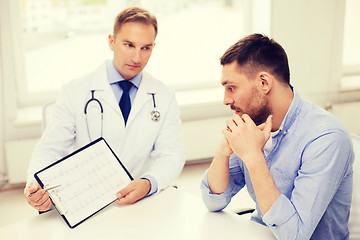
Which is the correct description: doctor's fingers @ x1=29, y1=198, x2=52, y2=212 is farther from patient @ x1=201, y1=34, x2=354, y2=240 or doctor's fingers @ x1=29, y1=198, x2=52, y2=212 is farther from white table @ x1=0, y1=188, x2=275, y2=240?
patient @ x1=201, y1=34, x2=354, y2=240

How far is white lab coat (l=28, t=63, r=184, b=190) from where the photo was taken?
1.83 meters

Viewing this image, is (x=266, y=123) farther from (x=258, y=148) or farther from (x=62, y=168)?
(x=62, y=168)

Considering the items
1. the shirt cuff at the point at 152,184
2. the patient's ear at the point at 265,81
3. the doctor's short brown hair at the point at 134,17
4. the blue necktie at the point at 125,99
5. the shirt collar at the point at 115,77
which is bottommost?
the shirt cuff at the point at 152,184

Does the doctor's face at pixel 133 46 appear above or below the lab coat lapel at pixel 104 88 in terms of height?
above

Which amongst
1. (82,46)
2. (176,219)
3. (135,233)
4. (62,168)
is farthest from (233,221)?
(82,46)

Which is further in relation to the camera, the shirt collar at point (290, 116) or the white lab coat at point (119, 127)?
the white lab coat at point (119, 127)

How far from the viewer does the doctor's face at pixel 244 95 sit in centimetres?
139

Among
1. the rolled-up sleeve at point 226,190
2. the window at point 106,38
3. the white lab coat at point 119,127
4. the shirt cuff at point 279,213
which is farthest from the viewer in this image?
the window at point 106,38

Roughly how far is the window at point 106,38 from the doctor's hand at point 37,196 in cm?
195

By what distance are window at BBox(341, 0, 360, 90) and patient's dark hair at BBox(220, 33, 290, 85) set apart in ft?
8.02

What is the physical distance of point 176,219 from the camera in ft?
4.57

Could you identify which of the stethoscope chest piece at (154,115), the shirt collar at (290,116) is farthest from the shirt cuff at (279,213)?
the stethoscope chest piece at (154,115)

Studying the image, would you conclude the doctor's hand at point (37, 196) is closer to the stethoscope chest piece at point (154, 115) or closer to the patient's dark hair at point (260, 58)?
the stethoscope chest piece at point (154, 115)

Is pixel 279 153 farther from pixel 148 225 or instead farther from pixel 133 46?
pixel 133 46
